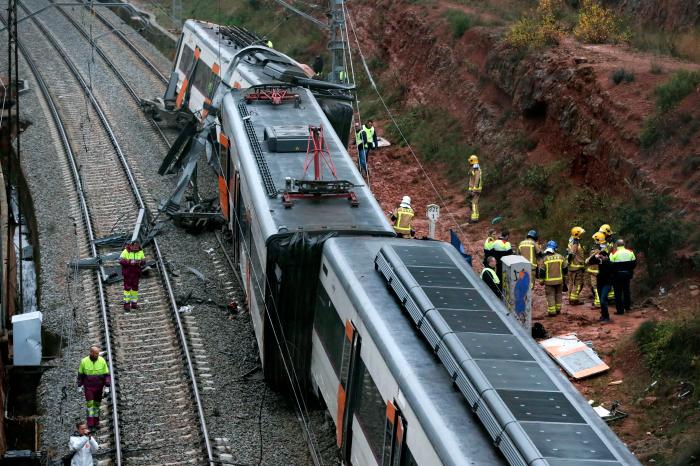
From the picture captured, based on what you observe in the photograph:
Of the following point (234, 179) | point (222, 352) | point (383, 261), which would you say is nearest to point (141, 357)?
point (222, 352)

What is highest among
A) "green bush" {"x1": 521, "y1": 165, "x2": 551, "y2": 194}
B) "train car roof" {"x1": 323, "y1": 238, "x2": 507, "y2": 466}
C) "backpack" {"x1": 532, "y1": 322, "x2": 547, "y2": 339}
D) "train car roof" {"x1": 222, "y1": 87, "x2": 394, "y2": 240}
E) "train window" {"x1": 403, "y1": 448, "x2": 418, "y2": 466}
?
"train car roof" {"x1": 222, "y1": 87, "x2": 394, "y2": 240}

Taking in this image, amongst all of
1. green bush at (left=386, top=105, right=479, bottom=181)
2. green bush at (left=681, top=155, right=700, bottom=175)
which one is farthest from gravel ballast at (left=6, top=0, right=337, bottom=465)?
green bush at (left=681, top=155, right=700, bottom=175)

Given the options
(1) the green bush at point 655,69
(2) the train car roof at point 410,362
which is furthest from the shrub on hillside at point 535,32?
(2) the train car roof at point 410,362

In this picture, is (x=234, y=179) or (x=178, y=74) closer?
(x=234, y=179)

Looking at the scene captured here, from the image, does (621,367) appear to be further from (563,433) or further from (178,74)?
(178,74)

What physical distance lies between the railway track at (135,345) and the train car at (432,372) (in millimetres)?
2374

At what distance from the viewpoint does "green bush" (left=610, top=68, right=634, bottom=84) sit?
74.2 feet

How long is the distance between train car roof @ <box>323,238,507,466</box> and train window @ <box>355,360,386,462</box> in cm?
57

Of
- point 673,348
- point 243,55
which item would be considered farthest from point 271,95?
point 673,348

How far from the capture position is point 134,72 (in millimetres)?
39031

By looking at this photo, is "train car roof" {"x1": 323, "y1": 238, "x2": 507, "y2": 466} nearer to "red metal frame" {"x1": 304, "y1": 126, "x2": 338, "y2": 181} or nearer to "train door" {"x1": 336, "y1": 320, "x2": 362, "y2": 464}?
"train door" {"x1": 336, "y1": 320, "x2": 362, "y2": 464}

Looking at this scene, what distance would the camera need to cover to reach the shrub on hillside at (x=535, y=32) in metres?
26.2

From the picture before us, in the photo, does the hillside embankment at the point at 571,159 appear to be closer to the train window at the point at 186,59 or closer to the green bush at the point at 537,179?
the green bush at the point at 537,179

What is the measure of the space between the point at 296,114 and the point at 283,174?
3.68 m
